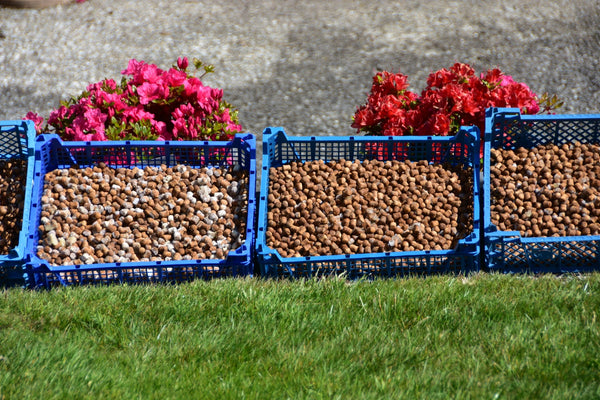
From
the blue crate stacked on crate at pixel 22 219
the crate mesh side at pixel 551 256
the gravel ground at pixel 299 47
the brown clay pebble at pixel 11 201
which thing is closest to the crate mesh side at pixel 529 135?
the crate mesh side at pixel 551 256

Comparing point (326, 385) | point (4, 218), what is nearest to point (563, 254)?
point (326, 385)

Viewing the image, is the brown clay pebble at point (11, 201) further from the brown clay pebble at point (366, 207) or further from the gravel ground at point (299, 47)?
the gravel ground at point (299, 47)

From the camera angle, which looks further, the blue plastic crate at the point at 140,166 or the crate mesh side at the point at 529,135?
the crate mesh side at the point at 529,135

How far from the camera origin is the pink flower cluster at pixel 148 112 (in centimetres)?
456

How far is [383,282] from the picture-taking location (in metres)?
3.90

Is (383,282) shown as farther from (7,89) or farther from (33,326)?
(7,89)

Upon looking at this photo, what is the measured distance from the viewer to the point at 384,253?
3.89m

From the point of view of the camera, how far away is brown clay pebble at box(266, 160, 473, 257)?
412cm

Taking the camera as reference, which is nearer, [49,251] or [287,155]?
[49,251]

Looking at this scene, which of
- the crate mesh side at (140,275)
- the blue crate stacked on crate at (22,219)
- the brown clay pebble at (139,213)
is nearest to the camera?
the blue crate stacked on crate at (22,219)

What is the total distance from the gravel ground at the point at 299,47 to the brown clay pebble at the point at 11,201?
232 cm

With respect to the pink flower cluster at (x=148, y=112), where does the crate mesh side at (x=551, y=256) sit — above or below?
below

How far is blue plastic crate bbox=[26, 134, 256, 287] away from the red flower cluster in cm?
96

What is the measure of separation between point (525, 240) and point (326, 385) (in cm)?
158
